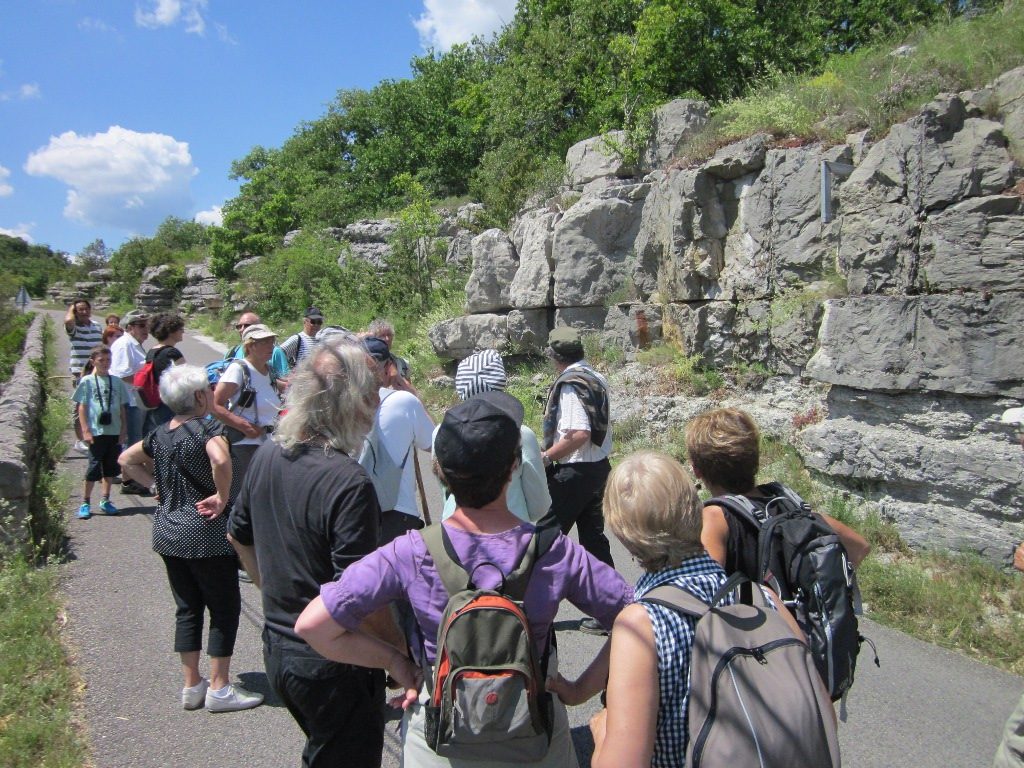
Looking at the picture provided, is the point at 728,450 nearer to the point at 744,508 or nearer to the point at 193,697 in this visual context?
the point at 744,508

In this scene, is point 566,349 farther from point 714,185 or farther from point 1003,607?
point 714,185

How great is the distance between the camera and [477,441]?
202cm

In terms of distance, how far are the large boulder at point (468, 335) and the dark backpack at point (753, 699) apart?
10915 millimetres

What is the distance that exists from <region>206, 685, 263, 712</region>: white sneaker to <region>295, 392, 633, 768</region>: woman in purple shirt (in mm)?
2175

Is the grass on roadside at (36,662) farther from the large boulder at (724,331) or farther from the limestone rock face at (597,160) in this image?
the limestone rock face at (597,160)

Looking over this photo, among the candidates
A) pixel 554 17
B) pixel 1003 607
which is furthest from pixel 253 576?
pixel 554 17

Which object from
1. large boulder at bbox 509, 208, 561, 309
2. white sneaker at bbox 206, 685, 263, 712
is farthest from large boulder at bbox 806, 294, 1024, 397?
large boulder at bbox 509, 208, 561, 309

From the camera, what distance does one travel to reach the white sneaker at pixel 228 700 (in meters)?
3.81

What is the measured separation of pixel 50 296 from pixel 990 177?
201 ft

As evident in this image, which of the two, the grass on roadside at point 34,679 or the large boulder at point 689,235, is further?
the large boulder at point 689,235

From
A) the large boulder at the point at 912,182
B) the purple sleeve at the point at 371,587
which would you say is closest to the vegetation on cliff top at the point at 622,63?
the large boulder at the point at 912,182

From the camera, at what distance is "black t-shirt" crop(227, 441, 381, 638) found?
7.75 feet

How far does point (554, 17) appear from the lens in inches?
714

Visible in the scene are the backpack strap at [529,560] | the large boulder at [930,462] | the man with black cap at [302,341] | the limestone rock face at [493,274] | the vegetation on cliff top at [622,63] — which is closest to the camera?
the backpack strap at [529,560]
